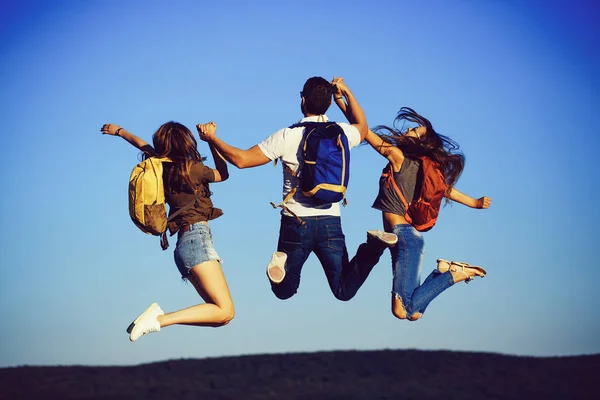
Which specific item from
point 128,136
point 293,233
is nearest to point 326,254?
point 293,233

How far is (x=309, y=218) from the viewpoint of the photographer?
1088cm

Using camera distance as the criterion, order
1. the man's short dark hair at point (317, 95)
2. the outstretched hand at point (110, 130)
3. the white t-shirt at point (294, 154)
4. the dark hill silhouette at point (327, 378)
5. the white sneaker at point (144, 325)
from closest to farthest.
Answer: the white sneaker at point (144, 325) → the white t-shirt at point (294, 154) → the man's short dark hair at point (317, 95) → the outstretched hand at point (110, 130) → the dark hill silhouette at point (327, 378)

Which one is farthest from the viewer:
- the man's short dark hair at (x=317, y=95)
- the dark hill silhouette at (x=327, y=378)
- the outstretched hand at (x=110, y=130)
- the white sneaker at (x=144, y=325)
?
the dark hill silhouette at (x=327, y=378)

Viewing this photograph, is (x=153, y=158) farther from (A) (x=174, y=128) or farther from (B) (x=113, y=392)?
(B) (x=113, y=392)

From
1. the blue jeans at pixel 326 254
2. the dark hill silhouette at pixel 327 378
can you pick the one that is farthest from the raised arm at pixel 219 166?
the dark hill silhouette at pixel 327 378

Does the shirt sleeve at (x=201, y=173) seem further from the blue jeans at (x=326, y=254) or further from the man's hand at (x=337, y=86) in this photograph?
the man's hand at (x=337, y=86)

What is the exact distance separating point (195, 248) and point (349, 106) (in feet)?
9.11

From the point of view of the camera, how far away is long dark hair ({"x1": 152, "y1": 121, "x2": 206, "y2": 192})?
1075cm

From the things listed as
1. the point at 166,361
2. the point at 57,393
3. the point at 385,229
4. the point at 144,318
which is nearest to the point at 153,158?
the point at 144,318

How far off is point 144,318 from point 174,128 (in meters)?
2.45

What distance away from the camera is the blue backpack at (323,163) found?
10.6 metres

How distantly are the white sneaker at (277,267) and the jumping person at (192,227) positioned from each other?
1.98 ft

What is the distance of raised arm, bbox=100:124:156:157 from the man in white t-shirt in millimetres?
950

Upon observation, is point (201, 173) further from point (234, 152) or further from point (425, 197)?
point (425, 197)
